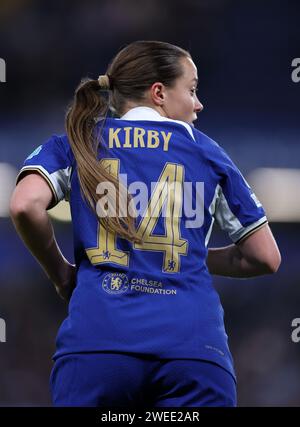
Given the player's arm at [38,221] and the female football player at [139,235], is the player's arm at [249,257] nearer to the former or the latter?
the female football player at [139,235]

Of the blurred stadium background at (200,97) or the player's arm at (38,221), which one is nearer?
the player's arm at (38,221)

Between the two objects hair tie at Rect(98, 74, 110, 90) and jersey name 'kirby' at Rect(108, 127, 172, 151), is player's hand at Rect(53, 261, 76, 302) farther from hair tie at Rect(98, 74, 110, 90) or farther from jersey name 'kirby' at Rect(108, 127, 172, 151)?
hair tie at Rect(98, 74, 110, 90)

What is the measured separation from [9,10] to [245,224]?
154 inches

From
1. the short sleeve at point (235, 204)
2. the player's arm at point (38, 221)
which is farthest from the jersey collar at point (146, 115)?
the player's arm at point (38, 221)

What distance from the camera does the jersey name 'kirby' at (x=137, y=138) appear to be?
1951 millimetres

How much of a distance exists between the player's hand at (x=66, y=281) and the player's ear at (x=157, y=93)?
0.46m

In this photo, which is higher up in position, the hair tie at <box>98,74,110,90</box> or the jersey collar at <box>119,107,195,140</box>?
the hair tie at <box>98,74,110,90</box>

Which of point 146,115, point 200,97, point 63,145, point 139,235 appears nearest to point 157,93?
point 146,115

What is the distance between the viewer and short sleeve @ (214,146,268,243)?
1993 mm

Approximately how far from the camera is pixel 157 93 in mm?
2062

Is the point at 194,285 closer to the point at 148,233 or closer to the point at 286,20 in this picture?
the point at 148,233

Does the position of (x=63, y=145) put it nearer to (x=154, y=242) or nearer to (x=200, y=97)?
(x=154, y=242)

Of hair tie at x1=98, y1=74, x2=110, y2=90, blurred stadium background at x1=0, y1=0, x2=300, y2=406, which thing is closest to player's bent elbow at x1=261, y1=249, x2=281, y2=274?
hair tie at x1=98, y1=74, x2=110, y2=90

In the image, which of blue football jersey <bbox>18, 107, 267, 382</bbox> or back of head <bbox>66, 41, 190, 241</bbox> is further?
back of head <bbox>66, 41, 190, 241</bbox>
